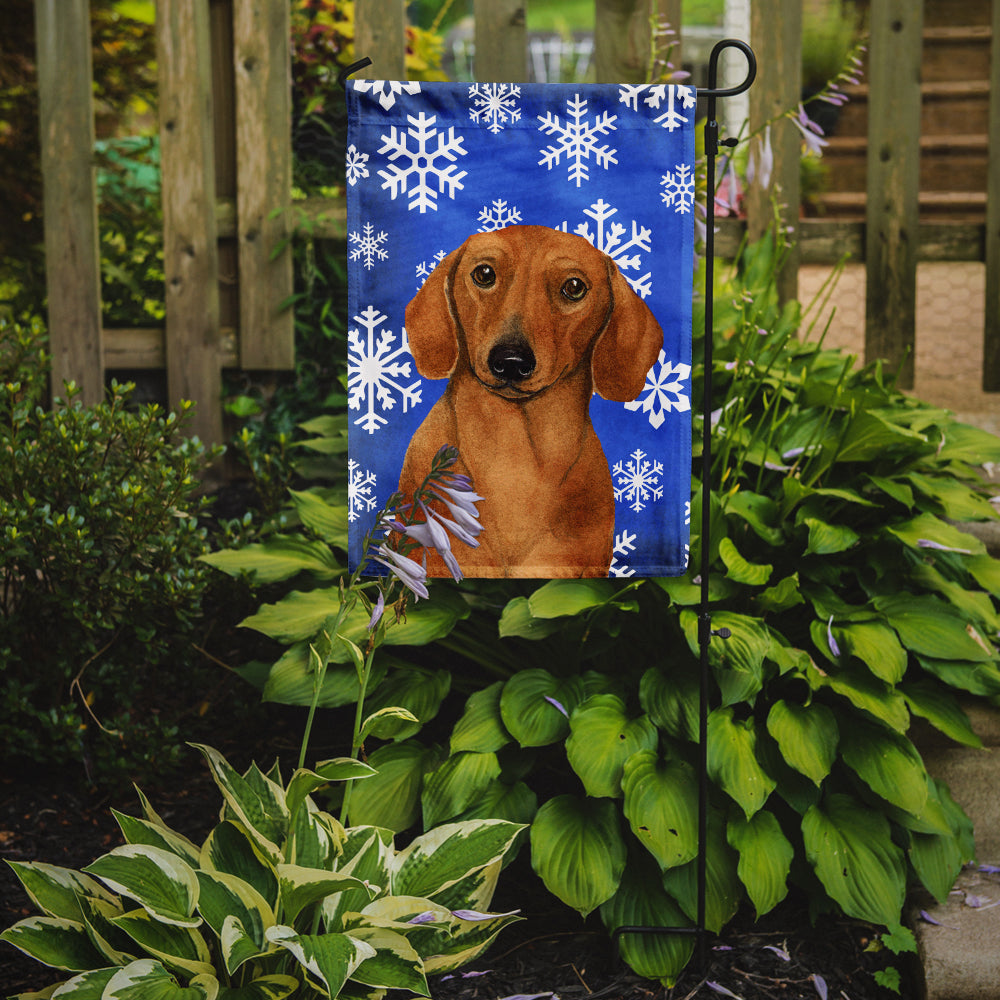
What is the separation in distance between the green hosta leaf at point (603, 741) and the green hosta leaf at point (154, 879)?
72 centimetres

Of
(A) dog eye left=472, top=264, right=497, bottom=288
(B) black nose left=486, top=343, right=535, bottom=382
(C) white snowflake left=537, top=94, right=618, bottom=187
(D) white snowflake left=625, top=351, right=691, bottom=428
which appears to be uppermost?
(C) white snowflake left=537, top=94, right=618, bottom=187

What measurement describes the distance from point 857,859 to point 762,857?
19cm

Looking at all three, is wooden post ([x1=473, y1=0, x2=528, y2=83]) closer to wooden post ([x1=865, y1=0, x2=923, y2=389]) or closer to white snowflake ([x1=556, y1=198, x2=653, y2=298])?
wooden post ([x1=865, y1=0, x2=923, y2=389])

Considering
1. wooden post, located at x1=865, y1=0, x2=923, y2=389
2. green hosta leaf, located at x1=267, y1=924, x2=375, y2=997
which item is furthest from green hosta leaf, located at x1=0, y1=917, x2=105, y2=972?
wooden post, located at x1=865, y1=0, x2=923, y2=389

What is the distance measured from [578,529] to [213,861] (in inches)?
33.1

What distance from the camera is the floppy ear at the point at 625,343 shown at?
1815mm

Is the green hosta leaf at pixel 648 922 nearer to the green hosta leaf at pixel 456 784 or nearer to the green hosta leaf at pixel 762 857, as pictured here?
the green hosta leaf at pixel 762 857

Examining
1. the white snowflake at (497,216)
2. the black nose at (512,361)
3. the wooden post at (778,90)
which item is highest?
the wooden post at (778,90)

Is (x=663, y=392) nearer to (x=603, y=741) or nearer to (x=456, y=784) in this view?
(x=603, y=741)

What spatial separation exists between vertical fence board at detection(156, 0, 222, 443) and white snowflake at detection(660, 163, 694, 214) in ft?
6.59

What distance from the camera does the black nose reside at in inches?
72.9

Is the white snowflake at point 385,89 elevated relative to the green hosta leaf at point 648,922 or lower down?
elevated

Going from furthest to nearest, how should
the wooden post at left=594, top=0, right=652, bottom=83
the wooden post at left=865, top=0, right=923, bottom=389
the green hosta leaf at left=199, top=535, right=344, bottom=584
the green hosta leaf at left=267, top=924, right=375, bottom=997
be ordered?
1. the wooden post at left=865, top=0, right=923, bottom=389
2. the wooden post at left=594, top=0, right=652, bottom=83
3. the green hosta leaf at left=199, top=535, right=344, bottom=584
4. the green hosta leaf at left=267, top=924, right=375, bottom=997

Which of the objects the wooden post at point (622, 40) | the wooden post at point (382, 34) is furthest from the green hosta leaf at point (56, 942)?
the wooden post at point (622, 40)
